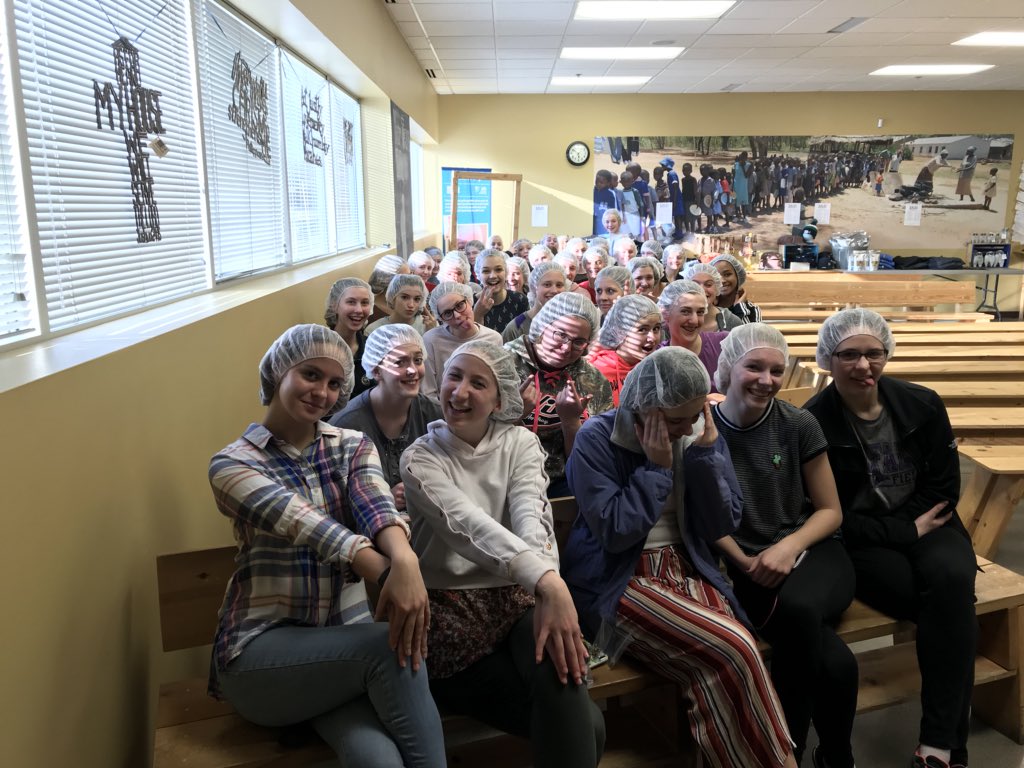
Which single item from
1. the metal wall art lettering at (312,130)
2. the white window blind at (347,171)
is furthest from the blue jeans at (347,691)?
the white window blind at (347,171)

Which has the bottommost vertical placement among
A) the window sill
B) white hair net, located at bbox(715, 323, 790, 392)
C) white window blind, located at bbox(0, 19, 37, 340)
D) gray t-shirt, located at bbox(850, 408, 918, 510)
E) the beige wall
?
gray t-shirt, located at bbox(850, 408, 918, 510)

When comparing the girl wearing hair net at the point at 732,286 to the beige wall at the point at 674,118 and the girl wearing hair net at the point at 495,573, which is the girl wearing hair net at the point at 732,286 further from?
the beige wall at the point at 674,118

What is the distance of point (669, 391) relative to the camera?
80.5 inches

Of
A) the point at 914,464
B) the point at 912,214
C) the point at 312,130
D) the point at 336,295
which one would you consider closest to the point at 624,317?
the point at 914,464

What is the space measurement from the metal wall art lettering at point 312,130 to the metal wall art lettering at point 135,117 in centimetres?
280

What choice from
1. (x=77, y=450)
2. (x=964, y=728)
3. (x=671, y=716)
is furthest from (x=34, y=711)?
(x=964, y=728)

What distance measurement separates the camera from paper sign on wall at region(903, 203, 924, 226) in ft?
42.0

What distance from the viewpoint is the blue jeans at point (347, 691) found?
160 centimetres

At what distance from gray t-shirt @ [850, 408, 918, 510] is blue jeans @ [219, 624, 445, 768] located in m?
1.65

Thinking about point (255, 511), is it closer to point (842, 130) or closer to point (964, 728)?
point (964, 728)

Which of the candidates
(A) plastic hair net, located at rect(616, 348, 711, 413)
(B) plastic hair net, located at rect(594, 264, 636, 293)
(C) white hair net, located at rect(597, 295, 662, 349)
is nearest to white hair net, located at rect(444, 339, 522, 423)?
(A) plastic hair net, located at rect(616, 348, 711, 413)

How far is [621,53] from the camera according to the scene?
8.95 metres

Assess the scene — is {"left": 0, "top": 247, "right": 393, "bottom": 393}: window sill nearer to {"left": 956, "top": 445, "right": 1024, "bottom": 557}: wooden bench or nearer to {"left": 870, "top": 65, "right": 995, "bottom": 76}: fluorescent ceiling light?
{"left": 956, "top": 445, "right": 1024, "bottom": 557}: wooden bench

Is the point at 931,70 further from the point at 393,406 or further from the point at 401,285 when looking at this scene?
the point at 393,406
